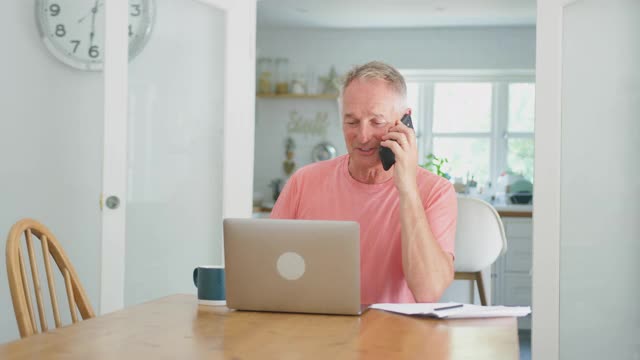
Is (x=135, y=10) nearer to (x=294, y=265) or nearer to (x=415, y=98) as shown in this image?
(x=294, y=265)

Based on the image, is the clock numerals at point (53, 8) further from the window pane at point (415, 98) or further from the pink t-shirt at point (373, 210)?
the window pane at point (415, 98)

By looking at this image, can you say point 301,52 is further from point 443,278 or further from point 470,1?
point 443,278

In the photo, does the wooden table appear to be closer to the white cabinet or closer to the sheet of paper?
the sheet of paper

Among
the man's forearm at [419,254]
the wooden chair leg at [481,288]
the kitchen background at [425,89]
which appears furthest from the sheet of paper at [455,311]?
the kitchen background at [425,89]

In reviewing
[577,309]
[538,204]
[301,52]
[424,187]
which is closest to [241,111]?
[538,204]

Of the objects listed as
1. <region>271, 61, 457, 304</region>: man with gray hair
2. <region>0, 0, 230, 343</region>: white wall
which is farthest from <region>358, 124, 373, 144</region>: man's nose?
<region>0, 0, 230, 343</region>: white wall

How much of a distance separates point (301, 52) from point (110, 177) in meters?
4.36

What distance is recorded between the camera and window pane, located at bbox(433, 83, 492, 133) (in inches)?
309

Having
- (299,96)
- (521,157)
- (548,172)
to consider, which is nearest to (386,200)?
(548,172)

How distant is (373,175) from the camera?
2.35m

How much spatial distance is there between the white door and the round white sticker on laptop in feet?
6.99

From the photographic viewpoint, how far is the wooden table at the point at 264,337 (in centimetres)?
139

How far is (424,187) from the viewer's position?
2299 millimetres

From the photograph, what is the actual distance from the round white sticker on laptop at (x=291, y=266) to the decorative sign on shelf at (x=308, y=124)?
6117mm
